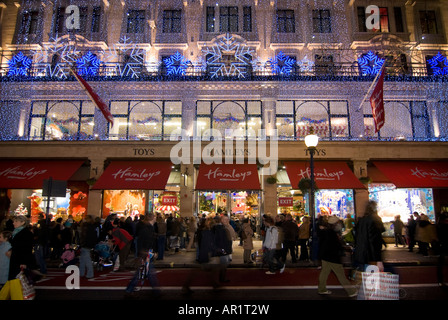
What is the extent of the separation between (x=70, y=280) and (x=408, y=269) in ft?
→ 38.7

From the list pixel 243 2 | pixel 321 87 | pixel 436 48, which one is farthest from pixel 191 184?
pixel 436 48

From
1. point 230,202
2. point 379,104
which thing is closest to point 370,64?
point 379,104

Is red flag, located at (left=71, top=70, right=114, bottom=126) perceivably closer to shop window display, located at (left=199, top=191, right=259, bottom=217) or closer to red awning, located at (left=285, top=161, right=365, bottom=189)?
shop window display, located at (left=199, top=191, right=259, bottom=217)

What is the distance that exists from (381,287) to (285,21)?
808 inches

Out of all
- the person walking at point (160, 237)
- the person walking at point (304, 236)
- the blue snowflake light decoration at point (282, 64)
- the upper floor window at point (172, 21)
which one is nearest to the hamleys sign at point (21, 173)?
the person walking at point (160, 237)

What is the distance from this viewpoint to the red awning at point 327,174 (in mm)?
17969

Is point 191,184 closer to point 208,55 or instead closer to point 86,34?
point 208,55

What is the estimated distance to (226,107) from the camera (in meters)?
20.5

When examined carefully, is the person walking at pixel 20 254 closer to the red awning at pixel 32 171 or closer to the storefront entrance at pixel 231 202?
the red awning at pixel 32 171

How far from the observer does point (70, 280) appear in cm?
953

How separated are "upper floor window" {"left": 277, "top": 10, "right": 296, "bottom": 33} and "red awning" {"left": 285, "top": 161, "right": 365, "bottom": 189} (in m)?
9.93

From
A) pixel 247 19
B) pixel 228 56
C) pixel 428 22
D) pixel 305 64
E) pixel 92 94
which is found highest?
pixel 247 19

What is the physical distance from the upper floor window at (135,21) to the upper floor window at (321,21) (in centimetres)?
1263

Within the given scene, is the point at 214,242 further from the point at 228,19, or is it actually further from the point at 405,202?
the point at 228,19
